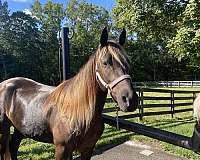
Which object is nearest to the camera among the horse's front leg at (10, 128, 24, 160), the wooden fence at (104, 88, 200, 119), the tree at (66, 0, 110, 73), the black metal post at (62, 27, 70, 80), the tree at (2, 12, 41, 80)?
the black metal post at (62, 27, 70, 80)

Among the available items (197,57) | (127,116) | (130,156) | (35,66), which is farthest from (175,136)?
(35,66)

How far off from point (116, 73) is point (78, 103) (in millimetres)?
591

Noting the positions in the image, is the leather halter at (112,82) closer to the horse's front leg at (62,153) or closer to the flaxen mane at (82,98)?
the flaxen mane at (82,98)

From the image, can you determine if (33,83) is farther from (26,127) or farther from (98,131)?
(98,131)

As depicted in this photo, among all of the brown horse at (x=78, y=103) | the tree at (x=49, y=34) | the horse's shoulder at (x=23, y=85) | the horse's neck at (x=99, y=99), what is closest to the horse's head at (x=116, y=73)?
the brown horse at (x=78, y=103)

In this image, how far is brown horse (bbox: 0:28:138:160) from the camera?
8.57ft

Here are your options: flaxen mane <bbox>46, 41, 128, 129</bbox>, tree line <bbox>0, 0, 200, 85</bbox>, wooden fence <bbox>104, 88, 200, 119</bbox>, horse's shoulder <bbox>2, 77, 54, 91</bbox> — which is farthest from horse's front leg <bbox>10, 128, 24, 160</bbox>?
tree line <bbox>0, 0, 200, 85</bbox>

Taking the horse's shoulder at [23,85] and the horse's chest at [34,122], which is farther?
the horse's shoulder at [23,85]

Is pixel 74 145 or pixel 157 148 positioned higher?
pixel 74 145

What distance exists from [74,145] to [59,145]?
6.0 inches

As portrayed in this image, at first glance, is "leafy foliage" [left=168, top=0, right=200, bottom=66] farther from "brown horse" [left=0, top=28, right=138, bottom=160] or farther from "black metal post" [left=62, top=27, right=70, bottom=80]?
"brown horse" [left=0, top=28, right=138, bottom=160]

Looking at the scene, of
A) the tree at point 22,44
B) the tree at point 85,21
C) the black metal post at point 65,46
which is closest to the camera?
the black metal post at point 65,46

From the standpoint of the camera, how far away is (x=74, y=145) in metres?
3.04

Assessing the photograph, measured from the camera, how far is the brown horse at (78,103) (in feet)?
8.57
